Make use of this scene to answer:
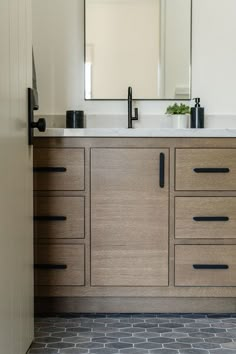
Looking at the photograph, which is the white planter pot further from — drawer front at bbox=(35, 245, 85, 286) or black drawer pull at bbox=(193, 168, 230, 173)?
drawer front at bbox=(35, 245, 85, 286)

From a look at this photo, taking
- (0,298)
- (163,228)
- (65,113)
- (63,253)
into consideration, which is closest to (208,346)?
(163,228)

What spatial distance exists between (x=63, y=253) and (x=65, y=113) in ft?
3.05

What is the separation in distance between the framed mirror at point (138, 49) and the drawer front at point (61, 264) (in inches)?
39.1

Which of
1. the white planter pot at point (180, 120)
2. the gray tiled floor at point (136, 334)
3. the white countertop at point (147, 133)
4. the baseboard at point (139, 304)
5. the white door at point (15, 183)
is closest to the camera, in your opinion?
the white door at point (15, 183)

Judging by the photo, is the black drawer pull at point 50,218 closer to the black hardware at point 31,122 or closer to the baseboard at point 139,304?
the baseboard at point 139,304

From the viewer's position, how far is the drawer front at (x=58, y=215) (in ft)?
8.23

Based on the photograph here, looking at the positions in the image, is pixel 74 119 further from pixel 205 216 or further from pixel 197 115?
pixel 205 216

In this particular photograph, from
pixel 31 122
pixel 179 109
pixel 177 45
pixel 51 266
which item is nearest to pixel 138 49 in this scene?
pixel 177 45

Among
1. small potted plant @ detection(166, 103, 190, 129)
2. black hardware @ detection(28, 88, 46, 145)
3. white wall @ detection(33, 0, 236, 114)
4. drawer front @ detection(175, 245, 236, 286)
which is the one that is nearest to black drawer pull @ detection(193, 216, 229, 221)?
drawer front @ detection(175, 245, 236, 286)

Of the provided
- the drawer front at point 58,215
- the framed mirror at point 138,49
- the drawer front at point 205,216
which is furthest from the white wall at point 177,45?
the drawer front at point 58,215

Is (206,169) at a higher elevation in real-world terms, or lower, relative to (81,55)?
lower

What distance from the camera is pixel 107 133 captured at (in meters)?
2.47

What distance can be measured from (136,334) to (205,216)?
0.64 metres

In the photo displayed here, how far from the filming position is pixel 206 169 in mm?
2479
